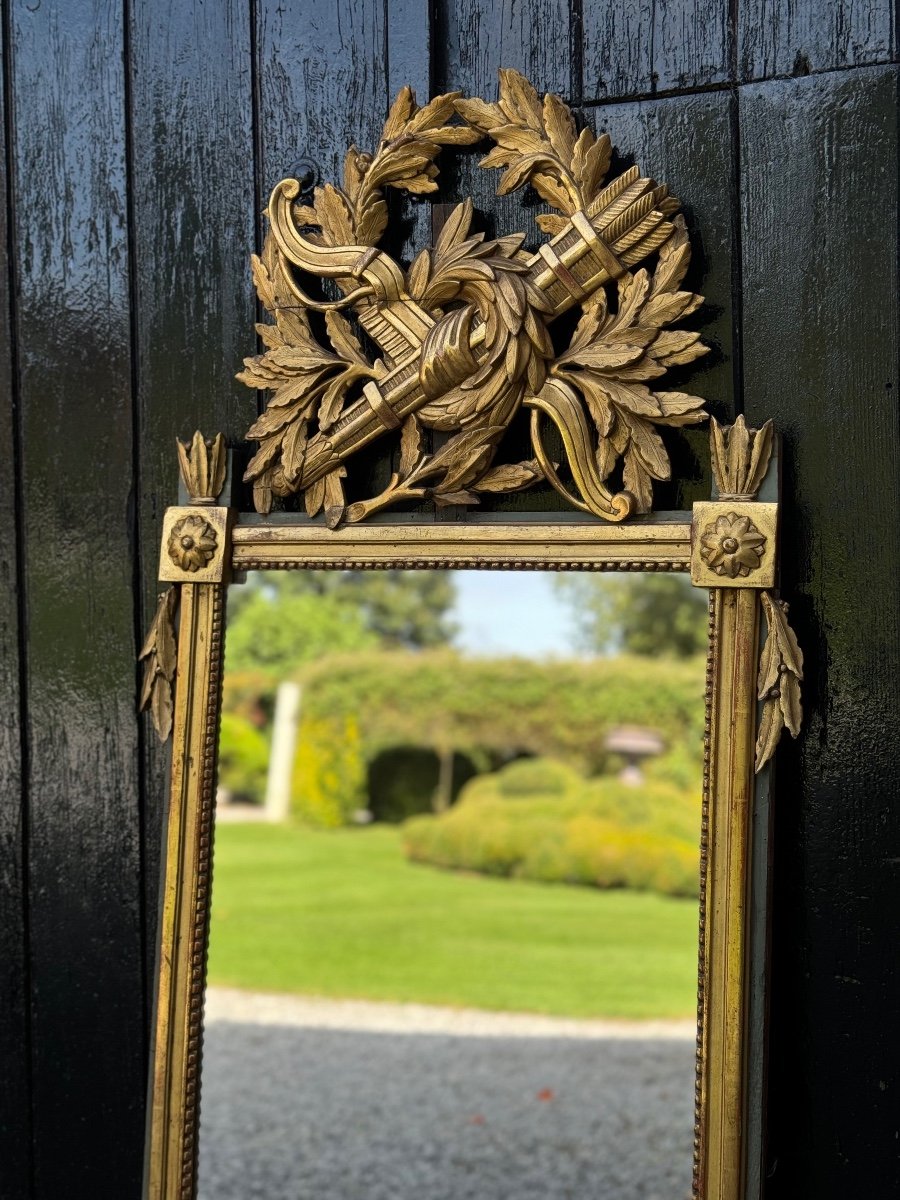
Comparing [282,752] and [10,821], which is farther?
[282,752]

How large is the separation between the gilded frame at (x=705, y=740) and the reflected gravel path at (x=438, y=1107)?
177 cm

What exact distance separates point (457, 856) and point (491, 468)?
16.3 feet

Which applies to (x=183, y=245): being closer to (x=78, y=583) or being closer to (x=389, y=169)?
(x=389, y=169)

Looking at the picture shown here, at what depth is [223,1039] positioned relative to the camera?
14.0 feet

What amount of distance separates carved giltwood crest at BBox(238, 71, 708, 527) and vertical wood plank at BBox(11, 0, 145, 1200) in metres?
0.22

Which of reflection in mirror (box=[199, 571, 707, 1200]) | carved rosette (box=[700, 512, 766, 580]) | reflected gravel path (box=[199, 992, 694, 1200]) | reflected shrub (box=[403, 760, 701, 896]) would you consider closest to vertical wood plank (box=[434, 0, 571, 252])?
carved rosette (box=[700, 512, 766, 580])

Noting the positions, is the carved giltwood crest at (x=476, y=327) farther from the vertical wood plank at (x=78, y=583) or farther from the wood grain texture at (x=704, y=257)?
the vertical wood plank at (x=78, y=583)

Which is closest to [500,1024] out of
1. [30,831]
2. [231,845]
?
[231,845]

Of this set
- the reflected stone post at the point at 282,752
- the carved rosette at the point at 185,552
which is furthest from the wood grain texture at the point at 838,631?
the reflected stone post at the point at 282,752

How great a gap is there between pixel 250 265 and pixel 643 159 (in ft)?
1.46

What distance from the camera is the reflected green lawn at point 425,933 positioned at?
16.1ft

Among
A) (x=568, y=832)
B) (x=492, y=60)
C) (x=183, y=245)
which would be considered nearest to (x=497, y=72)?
(x=492, y=60)

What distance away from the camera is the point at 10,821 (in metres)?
1.45

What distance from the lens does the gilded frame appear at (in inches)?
45.3
